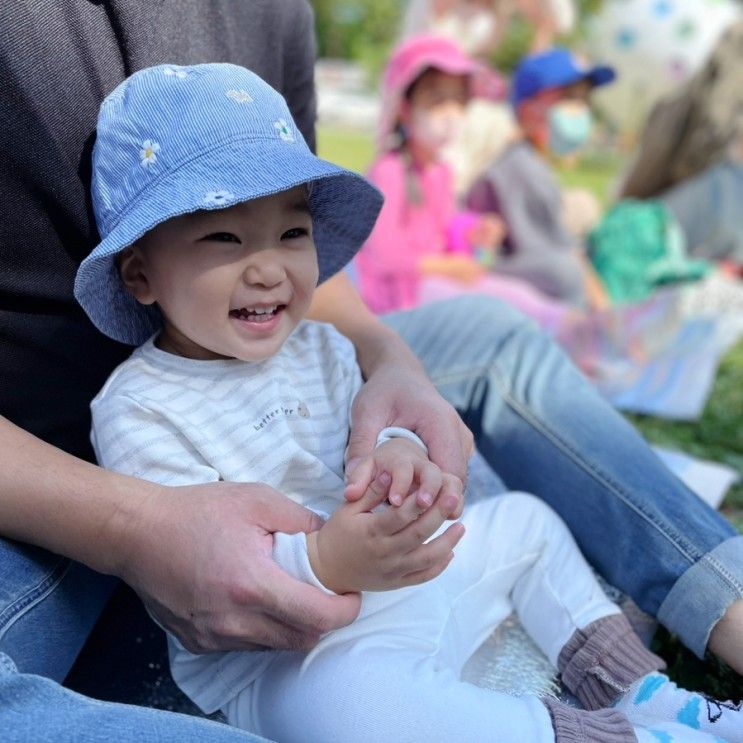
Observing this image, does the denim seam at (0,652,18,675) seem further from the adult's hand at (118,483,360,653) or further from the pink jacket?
the pink jacket

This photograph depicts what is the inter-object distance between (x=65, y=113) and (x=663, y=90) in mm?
5049

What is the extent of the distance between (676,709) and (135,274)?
75cm

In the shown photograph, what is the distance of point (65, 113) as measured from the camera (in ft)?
3.10

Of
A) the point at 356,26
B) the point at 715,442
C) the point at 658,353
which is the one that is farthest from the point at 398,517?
the point at 356,26

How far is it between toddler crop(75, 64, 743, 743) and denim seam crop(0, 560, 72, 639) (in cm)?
14

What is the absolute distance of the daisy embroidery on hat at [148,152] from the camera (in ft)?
3.04

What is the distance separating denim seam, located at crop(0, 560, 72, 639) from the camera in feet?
2.84

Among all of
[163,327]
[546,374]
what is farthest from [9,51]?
[546,374]

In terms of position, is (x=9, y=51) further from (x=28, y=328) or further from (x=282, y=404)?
(x=282, y=404)

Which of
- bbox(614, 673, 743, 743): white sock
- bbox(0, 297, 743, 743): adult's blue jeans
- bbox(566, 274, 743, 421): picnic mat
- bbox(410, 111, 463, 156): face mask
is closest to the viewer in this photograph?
bbox(0, 297, 743, 743): adult's blue jeans

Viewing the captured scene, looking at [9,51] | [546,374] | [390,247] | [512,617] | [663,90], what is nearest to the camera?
[9,51]

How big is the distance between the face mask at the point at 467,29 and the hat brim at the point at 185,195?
2986 mm

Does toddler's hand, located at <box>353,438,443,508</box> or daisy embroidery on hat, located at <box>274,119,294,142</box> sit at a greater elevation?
daisy embroidery on hat, located at <box>274,119,294,142</box>

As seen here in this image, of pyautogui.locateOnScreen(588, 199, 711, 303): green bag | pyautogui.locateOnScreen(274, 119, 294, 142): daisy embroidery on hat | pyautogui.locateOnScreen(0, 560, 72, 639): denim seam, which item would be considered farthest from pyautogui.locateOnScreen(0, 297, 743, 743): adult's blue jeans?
pyautogui.locateOnScreen(588, 199, 711, 303): green bag
